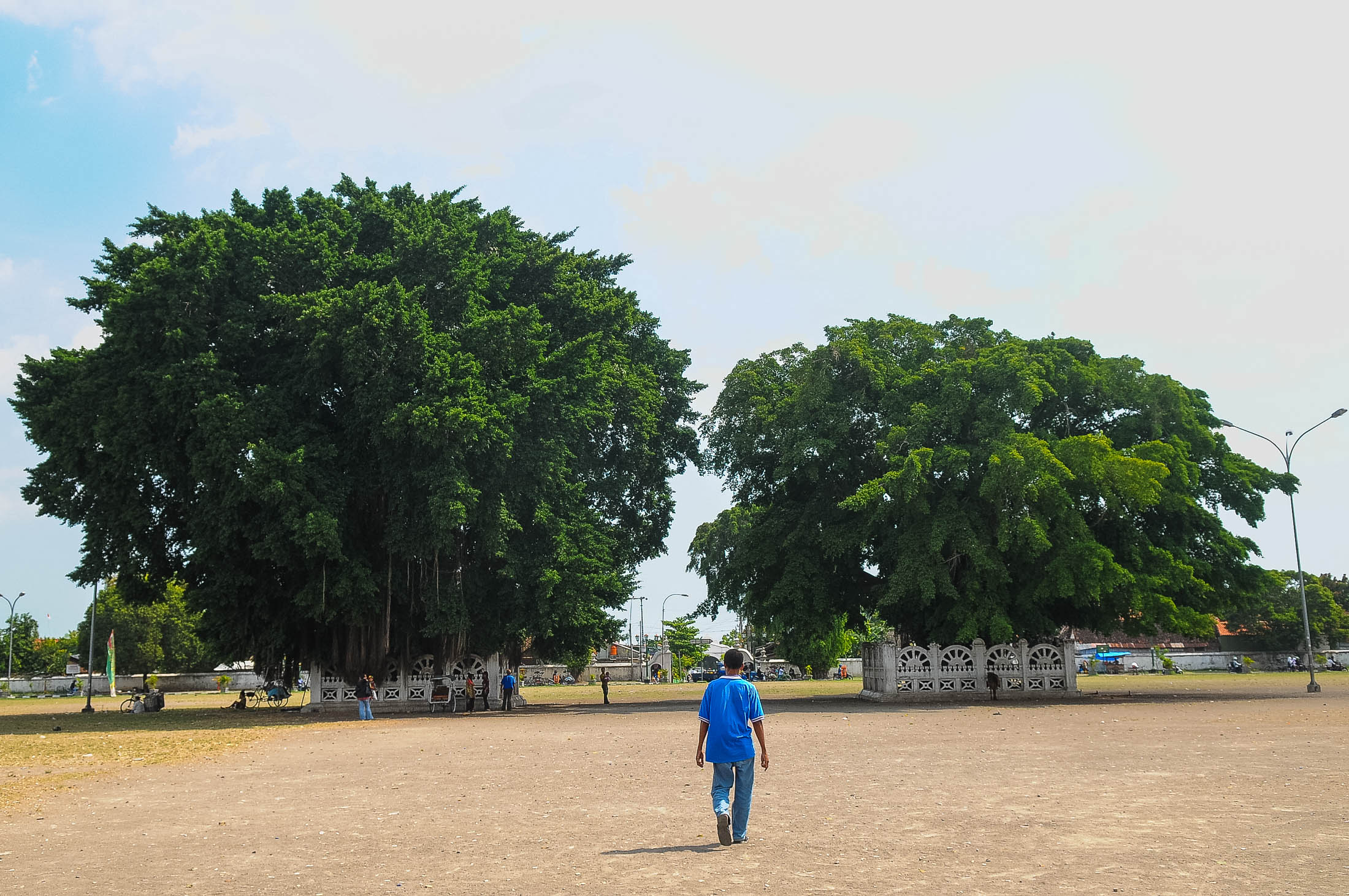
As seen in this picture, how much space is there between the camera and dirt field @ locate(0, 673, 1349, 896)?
7.46 m

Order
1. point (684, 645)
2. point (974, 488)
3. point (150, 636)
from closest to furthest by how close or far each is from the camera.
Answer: point (974, 488)
point (150, 636)
point (684, 645)

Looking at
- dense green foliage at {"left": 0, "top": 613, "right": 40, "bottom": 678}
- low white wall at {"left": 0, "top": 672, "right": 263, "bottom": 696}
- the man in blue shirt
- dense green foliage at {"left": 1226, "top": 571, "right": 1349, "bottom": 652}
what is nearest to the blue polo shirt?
the man in blue shirt

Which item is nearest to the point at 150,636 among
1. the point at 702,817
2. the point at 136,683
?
the point at 136,683

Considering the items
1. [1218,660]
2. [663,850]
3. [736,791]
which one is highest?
[736,791]

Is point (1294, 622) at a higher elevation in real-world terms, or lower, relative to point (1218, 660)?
higher

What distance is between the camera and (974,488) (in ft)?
110

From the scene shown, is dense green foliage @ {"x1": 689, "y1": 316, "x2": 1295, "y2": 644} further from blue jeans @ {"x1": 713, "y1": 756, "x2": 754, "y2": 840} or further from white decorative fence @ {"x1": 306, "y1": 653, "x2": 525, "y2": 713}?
blue jeans @ {"x1": 713, "y1": 756, "x2": 754, "y2": 840}

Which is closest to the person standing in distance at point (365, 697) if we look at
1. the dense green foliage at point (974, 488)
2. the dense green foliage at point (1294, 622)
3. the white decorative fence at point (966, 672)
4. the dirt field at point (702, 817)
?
the dirt field at point (702, 817)

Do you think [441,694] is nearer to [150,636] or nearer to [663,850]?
[663,850]

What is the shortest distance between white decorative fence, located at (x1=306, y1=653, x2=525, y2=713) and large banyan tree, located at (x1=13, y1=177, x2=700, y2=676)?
0.63 meters

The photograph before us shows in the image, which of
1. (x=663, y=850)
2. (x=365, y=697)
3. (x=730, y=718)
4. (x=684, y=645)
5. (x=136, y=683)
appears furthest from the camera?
(x=684, y=645)

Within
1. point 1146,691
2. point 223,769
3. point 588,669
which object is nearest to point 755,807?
point 223,769

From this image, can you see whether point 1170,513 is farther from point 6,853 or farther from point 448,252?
point 6,853

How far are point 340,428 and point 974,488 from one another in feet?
65.7
